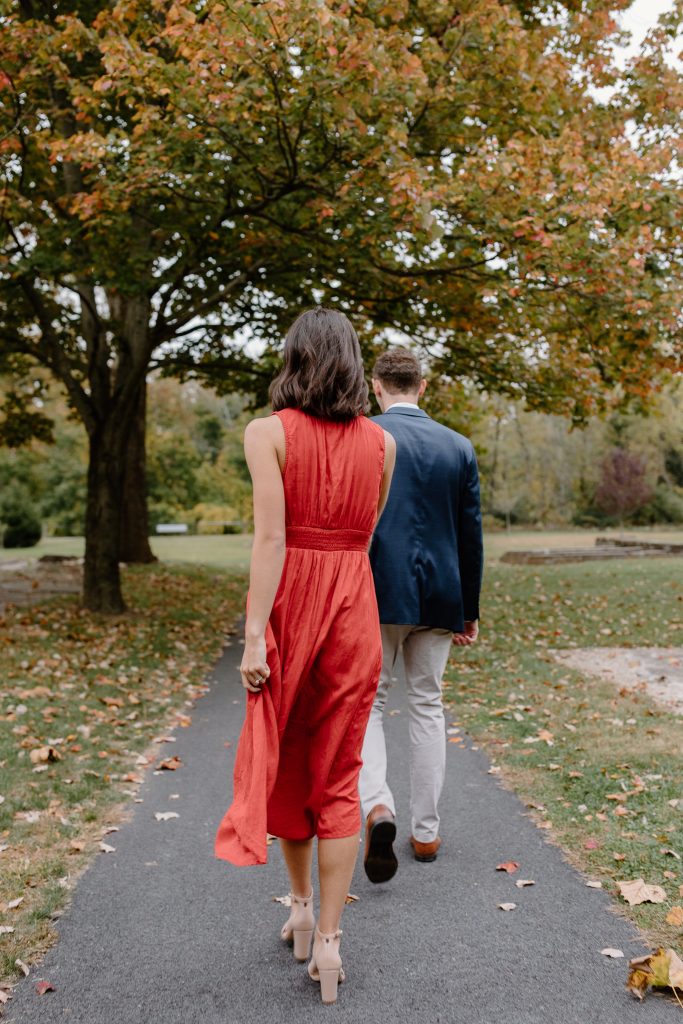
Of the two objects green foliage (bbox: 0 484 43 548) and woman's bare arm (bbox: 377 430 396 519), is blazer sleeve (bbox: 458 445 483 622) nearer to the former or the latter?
woman's bare arm (bbox: 377 430 396 519)

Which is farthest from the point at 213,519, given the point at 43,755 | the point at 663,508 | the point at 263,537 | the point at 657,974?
the point at 657,974

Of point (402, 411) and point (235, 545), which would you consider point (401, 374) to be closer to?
point (402, 411)

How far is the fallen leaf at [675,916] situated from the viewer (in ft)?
9.74

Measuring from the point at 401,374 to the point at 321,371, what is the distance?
1.05 metres

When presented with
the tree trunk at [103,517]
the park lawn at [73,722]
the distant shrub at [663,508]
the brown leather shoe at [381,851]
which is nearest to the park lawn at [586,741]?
the brown leather shoe at [381,851]

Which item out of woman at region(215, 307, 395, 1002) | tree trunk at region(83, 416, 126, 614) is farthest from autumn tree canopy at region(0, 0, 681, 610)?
woman at region(215, 307, 395, 1002)

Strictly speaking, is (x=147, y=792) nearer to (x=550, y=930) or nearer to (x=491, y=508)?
(x=550, y=930)

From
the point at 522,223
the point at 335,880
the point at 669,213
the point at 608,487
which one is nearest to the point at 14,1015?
the point at 335,880

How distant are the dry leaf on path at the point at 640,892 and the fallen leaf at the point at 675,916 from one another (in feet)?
0.48

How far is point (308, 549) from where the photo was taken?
8.85 ft

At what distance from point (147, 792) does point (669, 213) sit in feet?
23.5

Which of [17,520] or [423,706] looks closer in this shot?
[423,706]

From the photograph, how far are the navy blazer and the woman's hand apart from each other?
3.25 ft

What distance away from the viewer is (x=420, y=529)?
3564 millimetres
